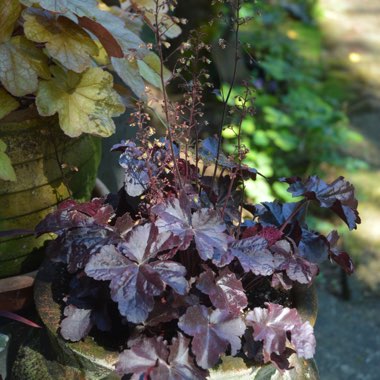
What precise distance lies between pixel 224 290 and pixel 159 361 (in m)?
0.19

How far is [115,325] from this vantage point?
1.29 meters

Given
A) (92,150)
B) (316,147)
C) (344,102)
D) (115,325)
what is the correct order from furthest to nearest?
1. (344,102)
2. (316,147)
3. (92,150)
4. (115,325)

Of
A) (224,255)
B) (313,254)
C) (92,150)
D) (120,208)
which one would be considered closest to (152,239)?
(224,255)

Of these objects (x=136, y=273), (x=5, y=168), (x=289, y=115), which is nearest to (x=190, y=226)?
(x=136, y=273)

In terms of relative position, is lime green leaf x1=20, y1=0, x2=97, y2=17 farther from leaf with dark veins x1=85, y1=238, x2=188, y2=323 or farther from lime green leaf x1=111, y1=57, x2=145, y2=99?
leaf with dark veins x1=85, y1=238, x2=188, y2=323

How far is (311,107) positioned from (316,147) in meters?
0.21

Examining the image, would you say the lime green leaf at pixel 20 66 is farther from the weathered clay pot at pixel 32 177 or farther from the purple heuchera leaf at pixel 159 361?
the purple heuchera leaf at pixel 159 361

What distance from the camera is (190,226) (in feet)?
3.93

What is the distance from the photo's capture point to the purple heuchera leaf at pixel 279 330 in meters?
1.17

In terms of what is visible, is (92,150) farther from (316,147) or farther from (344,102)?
(344,102)

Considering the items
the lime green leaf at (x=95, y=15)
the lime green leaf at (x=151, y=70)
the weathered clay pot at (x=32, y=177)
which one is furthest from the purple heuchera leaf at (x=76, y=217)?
the lime green leaf at (x=151, y=70)

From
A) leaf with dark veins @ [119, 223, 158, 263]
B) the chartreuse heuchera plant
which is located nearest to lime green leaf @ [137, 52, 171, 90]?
the chartreuse heuchera plant

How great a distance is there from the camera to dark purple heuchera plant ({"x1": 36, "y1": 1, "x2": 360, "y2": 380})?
3.71 ft

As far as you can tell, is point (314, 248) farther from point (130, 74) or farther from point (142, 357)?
point (130, 74)
